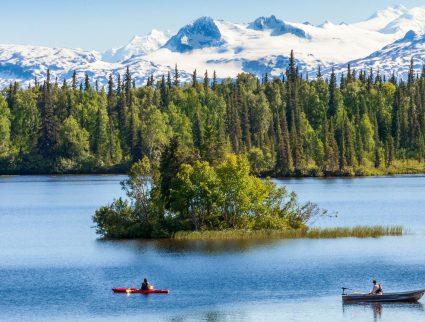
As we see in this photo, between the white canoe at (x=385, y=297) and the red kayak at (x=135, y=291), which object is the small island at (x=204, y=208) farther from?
the white canoe at (x=385, y=297)

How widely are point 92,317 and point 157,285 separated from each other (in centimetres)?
1332

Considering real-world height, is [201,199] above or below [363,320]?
above

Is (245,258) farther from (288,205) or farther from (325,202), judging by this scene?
(325,202)

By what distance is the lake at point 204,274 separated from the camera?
7156 centimetres

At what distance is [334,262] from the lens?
92.3 m

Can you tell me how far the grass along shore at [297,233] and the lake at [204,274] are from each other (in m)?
1.94

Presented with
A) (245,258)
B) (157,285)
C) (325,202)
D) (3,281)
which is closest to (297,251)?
(245,258)

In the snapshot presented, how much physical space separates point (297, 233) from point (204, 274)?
2373 centimetres

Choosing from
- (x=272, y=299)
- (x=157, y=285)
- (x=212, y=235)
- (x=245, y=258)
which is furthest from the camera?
(x=212, y=235)

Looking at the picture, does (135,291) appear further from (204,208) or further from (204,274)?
(204,208)

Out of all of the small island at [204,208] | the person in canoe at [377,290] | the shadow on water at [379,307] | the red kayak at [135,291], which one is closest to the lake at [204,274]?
the shadow on water at [379,307]

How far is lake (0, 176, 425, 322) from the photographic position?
235 feet

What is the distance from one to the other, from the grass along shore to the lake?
6.38 ft

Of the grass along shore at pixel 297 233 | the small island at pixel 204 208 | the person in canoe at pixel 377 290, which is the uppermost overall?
the small island at pixel 204 208
